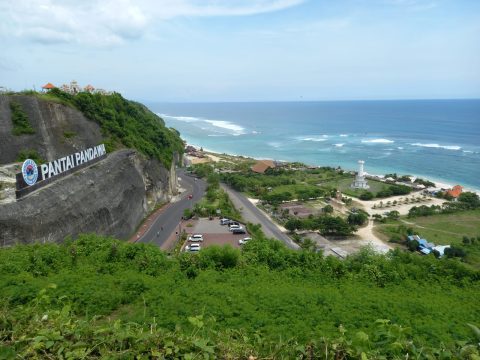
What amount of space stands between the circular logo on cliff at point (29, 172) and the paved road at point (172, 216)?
9.24 meters

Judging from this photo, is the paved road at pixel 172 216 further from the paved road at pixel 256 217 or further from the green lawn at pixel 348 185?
the green lawn at pixel 348 185

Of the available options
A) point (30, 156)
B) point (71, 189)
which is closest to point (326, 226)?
point (71, 189)

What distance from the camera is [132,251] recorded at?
13422 mm

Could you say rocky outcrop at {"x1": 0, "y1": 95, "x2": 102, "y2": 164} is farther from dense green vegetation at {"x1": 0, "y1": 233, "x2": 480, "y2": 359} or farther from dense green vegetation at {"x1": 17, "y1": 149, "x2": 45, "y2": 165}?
dense green vegetation at {"x1": 0, "y1": 233, "x2": 480, "y2": 359}

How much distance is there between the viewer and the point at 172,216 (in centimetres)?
3253

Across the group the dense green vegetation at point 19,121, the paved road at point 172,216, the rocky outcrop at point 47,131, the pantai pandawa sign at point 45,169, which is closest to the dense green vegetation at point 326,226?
the paved road at point 172,216

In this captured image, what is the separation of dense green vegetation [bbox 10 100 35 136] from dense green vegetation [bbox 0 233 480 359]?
1384 cm

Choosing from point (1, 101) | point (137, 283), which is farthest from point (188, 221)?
point (137, 283)

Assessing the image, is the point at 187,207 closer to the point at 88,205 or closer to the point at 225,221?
the point at 225,221

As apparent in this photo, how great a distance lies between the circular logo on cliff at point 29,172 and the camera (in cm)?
1788

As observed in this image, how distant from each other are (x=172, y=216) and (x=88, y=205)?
11.1 meters

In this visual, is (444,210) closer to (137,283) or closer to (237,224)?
(237,224)

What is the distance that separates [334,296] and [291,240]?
1800 cm

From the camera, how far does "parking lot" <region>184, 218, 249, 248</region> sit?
1016 inches
